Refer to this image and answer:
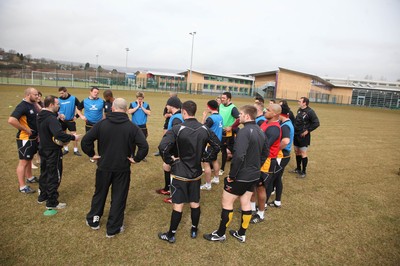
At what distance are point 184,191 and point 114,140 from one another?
1.33 meters

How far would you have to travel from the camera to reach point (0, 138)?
910cm

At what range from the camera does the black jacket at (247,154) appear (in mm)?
3574

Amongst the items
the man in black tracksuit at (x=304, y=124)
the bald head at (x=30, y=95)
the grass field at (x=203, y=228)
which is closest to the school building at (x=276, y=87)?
the man in black tracksuit at (x=304, y=124)

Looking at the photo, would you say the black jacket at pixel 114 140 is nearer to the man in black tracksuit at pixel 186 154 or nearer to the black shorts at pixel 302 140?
the man in black tracksuit at pixel 186 154

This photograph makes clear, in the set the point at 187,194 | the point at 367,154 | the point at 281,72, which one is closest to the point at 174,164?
the point at 187,194

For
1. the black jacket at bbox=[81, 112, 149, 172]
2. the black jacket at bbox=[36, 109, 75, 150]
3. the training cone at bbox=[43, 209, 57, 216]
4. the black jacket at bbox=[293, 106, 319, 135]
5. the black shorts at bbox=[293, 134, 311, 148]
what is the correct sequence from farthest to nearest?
the black shorts at bbox=[293, 134, 311, 148]
the black jacket at bbox=[293, 106, 319, 135]
the training cone at bbox=[43, 209, 57, 216]
the black jacket at bbox=[36, 109, 75, 150]
the black jacket at bbox=[81, 112, 149, 172]

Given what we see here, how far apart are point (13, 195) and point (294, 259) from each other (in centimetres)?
555

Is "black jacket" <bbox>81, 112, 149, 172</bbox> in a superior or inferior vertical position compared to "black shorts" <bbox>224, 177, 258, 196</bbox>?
superior

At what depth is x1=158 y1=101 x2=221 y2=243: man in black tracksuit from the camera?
3.63 meters

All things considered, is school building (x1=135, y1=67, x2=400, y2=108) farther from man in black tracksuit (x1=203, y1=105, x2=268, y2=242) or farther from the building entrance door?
man in black tracksuit (x1=203, y1=105, x2=268, y2=242)

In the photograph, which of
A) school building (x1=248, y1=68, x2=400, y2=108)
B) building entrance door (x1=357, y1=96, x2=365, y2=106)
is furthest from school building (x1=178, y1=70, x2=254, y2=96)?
building entrance door (x1=357, y1=96, x2=365, y2=106)

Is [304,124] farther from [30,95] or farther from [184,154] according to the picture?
[30,95]

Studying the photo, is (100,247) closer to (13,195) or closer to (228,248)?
(228,248)

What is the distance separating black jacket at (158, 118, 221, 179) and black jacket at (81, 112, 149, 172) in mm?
488
